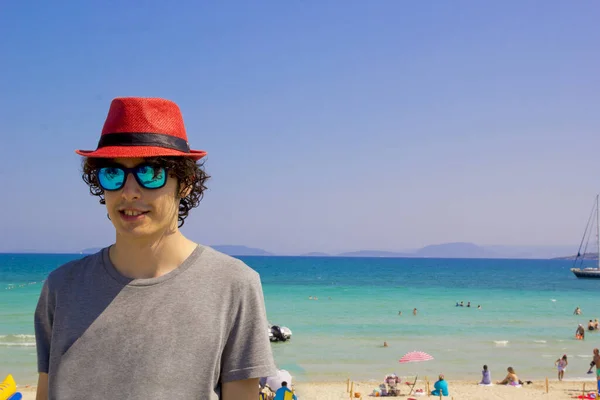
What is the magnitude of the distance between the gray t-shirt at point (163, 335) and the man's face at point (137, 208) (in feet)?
0.48

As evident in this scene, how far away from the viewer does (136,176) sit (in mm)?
1998

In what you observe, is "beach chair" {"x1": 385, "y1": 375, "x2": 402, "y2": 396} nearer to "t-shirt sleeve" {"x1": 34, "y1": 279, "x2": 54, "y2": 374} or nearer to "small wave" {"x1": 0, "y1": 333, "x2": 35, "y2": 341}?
"t-shirt sleeve" {"x1": 34, "y1": 279, "x2": 54, "y2": 374}

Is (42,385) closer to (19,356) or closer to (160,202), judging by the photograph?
(160,202)

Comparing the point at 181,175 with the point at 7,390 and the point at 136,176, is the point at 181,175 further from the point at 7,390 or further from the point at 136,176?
the point at 7,390

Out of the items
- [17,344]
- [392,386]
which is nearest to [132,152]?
[392,386]

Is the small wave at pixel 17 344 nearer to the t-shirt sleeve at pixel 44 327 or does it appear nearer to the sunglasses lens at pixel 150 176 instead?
the t-shirt sleeve at pixel 44 327

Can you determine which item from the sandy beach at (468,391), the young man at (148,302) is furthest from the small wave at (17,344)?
the young man at (148,302)

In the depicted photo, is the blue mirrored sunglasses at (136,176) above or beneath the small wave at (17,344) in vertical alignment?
above

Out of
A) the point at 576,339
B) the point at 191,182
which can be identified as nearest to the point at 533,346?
the point at 576,339

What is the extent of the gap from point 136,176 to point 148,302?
39 cm

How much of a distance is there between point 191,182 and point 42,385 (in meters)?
0.82

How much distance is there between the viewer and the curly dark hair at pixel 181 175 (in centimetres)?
202

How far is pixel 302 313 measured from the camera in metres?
39.5

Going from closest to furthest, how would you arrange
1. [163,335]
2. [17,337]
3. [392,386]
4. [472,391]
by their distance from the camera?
[163,335] < [392,386] < [472,391] < [17,337]
